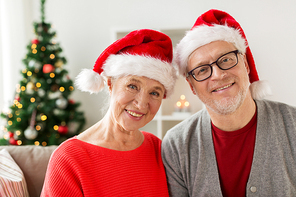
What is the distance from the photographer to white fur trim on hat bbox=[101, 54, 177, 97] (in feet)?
4.47

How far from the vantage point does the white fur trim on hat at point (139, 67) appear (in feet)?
4.47

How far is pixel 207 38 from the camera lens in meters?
1.46

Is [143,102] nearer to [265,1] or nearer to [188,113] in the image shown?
[188,113]

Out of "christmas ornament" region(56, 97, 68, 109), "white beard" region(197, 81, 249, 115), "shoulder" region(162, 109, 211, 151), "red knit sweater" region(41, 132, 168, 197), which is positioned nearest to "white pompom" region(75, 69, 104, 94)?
"red knit sweater" region(41, 132, 168, 197)

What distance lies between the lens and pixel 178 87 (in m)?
3.59

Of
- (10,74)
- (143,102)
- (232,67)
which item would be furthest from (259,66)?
(10,74)

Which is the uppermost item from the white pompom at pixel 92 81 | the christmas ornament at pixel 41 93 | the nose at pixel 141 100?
the white pompom at pixel 92 81

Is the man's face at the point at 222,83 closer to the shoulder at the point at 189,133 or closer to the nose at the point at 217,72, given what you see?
the nose at the point at 217,72

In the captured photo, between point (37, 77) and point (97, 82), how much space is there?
6.34 ft

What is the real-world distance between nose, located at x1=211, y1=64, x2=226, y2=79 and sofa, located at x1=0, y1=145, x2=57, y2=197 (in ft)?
4.39

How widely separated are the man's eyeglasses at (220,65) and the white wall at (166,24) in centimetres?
223

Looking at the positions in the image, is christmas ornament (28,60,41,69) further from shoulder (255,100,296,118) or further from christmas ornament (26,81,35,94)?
shoulder (255,100,296,118)

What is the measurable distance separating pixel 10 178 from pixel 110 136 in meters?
0.67

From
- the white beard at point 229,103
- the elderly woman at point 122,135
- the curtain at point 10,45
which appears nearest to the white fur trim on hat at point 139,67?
the elderly woman at point 122,135
